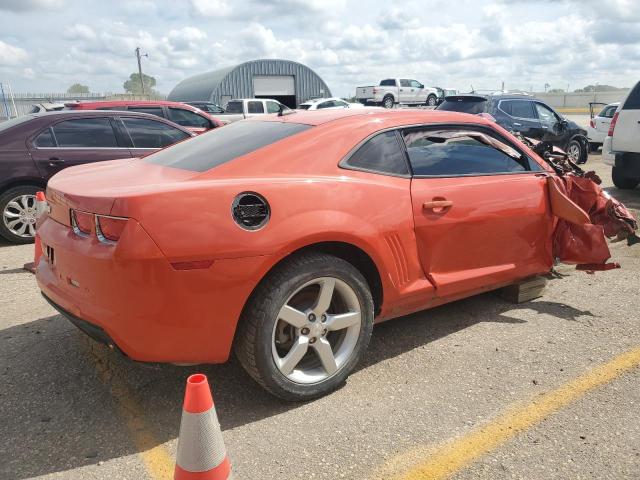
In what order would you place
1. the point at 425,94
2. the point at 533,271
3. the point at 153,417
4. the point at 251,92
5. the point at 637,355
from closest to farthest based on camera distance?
the point at 153,417 → the point at 637,355 → the point at 533,271 → the point at 425,94 → the point at 251,92

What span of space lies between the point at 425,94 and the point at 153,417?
3266 cm

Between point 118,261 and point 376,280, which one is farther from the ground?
point 118,261

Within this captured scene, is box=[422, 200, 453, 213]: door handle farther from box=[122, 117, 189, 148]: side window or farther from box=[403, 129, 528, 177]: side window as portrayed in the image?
box=[122, 117, 189, 148]: side window

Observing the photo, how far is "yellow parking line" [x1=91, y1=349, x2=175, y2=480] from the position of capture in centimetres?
227

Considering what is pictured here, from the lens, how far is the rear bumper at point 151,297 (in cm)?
224

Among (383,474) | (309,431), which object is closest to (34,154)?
(309,431)

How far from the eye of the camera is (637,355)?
10.7 ft

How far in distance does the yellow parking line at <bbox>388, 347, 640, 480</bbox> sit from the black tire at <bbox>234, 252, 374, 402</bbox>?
0.63 metres

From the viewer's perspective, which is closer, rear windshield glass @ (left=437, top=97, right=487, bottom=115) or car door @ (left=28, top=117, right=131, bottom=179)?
car door @ (left=28, top=117, right=131, bottom=179)

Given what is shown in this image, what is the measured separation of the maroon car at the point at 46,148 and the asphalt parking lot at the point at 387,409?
2668 mm

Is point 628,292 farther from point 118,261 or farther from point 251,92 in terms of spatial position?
point 251,92

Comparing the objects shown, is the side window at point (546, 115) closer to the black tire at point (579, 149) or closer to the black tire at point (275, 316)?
the black tire at point (579, 149)

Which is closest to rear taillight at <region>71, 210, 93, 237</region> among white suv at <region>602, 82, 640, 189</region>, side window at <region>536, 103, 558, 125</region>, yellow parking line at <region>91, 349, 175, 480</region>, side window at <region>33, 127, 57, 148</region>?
yellow parking line at <region>91, 349, 175, 480</region>

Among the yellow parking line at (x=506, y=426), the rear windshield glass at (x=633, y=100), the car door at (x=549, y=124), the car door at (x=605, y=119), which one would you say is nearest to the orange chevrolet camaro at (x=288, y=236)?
the yellow parking line at (x=506, y=426)
